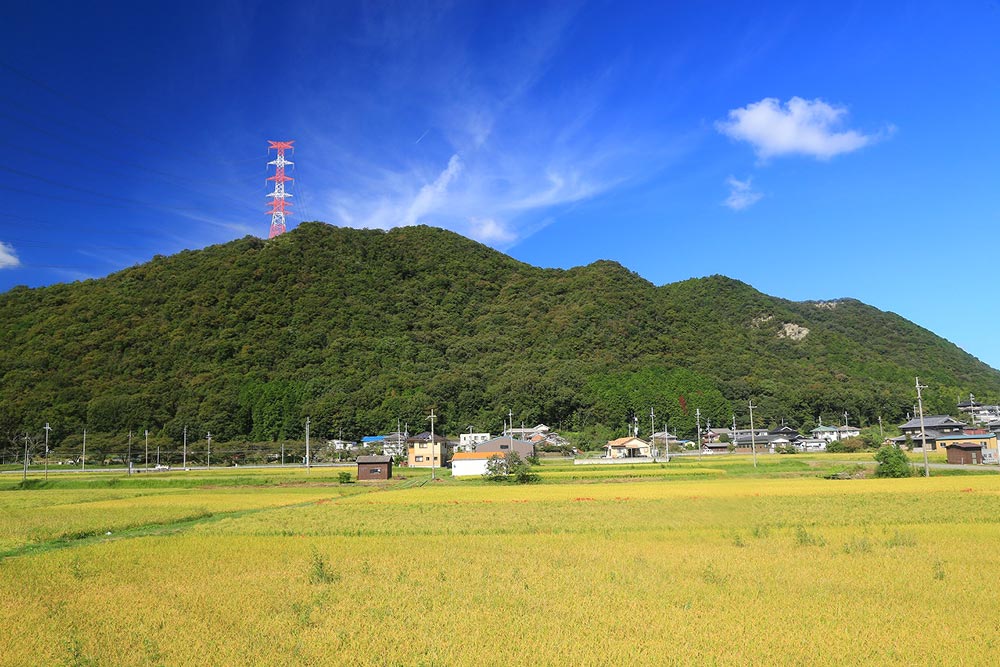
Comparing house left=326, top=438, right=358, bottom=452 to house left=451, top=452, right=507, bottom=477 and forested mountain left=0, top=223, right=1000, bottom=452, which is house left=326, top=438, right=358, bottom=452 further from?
house left=451, top=452, right=507, bottom=477

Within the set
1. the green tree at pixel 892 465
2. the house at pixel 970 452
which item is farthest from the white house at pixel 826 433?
the green tree at pixel 892 465

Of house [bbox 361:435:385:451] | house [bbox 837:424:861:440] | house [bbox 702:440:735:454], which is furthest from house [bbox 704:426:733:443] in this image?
house [bbox 361:435:385:451]

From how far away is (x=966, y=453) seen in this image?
50219mm

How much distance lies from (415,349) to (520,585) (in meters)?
107

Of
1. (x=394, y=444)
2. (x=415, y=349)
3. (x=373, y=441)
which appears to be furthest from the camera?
(x=415, y=349)

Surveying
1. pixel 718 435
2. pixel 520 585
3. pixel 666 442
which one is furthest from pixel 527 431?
pixel 520 585

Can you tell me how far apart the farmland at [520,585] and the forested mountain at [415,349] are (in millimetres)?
71752

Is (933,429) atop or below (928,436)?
atop

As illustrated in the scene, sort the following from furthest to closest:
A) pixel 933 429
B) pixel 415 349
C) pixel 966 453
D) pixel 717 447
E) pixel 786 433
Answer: pixel 415 349, pixel 786 433, pixel 717 447, pixel 933 429, pixel 966 453

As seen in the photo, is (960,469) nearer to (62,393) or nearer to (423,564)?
(423,564)

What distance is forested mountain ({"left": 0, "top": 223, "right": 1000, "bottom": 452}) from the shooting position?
310 ft

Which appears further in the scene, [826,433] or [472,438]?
[826,433]

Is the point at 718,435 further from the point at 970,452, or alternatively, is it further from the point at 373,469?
the point at 373,469

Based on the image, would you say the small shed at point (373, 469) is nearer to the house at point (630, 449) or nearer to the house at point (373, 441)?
the house at point (630, 449)
